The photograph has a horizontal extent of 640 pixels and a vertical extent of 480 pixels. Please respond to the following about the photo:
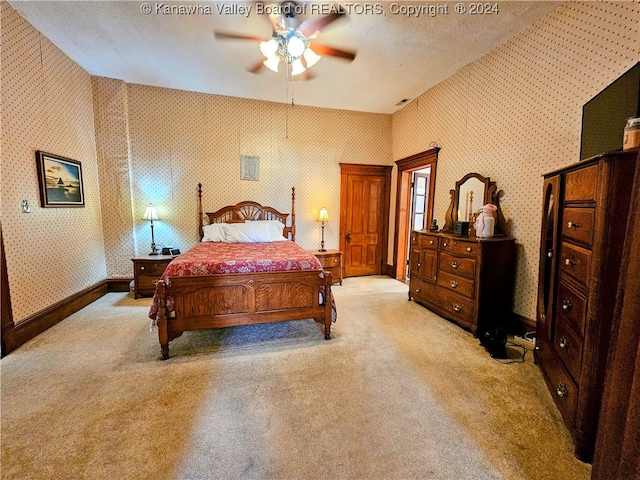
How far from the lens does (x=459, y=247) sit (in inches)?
125

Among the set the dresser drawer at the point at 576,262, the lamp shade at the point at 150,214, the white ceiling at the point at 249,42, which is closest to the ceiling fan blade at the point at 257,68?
the white ceiling at the point at 249,42

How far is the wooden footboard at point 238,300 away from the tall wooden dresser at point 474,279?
59.7 inches

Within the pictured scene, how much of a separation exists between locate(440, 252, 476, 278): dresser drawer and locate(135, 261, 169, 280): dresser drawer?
12.5 feet

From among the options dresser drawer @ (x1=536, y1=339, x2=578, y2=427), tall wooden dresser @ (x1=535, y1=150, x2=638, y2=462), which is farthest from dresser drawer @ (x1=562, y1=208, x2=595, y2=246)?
dresser drawer @ (x1=536, y1=339, x2=578, y2=427)

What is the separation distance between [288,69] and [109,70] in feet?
8.28

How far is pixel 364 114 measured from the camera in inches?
213

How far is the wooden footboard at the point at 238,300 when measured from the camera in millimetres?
2559

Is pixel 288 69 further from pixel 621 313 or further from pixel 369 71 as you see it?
pixel 621 313

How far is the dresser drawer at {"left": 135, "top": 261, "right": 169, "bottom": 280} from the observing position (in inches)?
161

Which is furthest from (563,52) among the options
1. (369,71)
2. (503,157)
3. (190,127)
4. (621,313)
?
(190,127)

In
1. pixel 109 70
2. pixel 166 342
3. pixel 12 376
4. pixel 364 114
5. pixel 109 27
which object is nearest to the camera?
pixel 12 376

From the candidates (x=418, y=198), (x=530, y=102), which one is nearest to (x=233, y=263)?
(x=530, y=102)

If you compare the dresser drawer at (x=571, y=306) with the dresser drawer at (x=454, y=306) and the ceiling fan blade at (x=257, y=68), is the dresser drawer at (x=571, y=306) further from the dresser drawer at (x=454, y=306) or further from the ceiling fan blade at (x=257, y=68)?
the ceiling fan blade at (x=257, y=68)

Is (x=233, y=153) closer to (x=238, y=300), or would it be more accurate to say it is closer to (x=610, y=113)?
(x=238, y=300)
